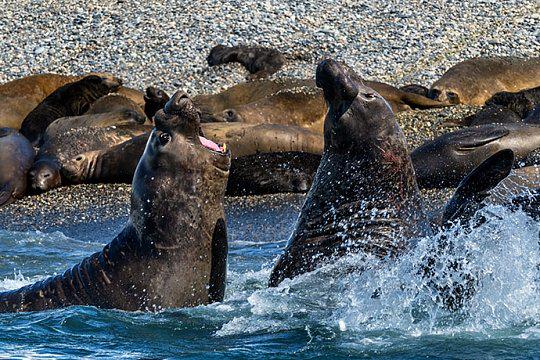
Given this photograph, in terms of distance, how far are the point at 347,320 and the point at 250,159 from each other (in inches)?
256

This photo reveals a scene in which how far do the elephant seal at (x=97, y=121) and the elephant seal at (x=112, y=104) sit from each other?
48cm

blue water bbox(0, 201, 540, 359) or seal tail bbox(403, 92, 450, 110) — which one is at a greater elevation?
seal tail bbox(403, 92, 450, 110)

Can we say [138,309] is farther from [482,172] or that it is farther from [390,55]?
[390,55]

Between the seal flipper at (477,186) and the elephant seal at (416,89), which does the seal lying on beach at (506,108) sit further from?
the seal flipper at (477,186)

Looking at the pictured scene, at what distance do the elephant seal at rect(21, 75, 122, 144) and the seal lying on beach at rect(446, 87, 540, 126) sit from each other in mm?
5967

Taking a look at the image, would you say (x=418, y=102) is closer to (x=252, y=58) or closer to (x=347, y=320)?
(x=252, y=58)

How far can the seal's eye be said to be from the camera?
6.48m

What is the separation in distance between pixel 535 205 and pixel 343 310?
1735 millimetres

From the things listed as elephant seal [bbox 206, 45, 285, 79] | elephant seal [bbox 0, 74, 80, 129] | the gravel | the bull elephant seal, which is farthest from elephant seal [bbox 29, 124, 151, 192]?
the bull elephant seal

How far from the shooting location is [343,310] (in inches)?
252

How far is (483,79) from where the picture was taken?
57.9ft

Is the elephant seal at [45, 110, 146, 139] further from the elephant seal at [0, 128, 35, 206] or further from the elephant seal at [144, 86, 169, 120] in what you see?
the elephant seal at [0, 128, 35, 206]

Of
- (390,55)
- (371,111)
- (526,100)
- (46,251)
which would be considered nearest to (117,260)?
(371,111)

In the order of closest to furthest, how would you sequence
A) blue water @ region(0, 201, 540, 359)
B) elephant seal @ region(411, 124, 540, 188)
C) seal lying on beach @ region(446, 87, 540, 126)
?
blue water @ region(0, 201, 540, 359) < elephant seal @ region(411, 124, 540, 188) < seal lying on beach @ region(446, 87, 540, 126)
